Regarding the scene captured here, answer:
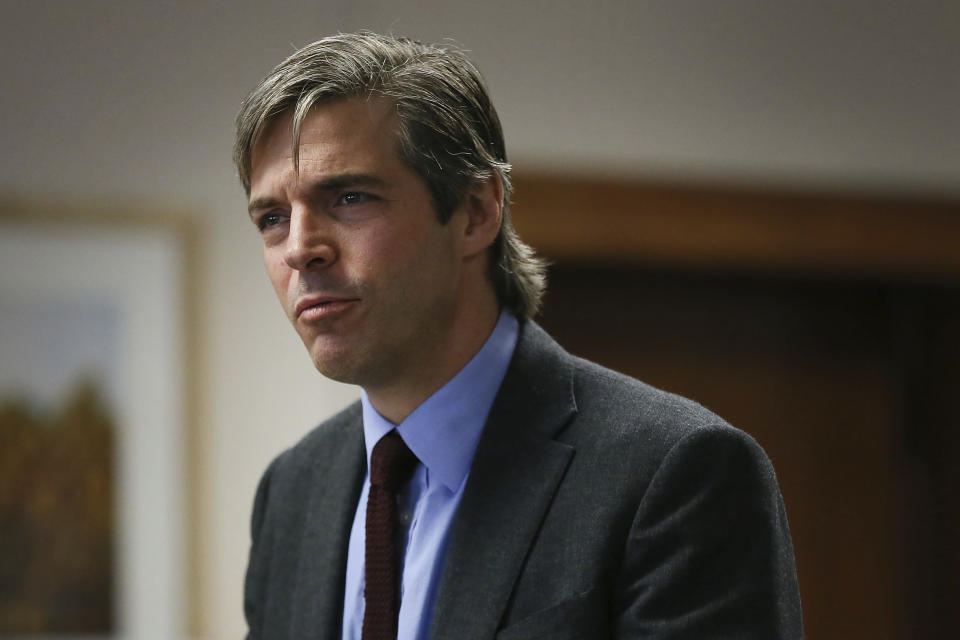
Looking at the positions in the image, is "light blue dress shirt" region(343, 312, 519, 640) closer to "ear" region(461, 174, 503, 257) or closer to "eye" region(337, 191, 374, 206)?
"ear" region(461, 174, 503, 257)

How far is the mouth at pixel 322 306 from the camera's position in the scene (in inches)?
50.7

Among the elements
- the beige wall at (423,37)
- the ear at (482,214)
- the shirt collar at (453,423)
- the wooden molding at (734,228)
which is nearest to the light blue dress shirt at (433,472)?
the shirt collar at (453,423)

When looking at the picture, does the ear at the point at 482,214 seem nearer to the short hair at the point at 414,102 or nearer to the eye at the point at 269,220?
the short hair at the point at 414,102

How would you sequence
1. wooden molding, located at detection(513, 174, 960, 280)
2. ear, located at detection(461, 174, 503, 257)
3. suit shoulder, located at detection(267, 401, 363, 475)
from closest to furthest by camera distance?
ear, located at detection(461, 174, 503, 257) < suit shoulder, located at detection(267, 401, 363, 475) < wooden molding, located at detection(513, 174, 960, 280)

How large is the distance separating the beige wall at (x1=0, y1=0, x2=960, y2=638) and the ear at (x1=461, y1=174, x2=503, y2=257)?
1.17 metres

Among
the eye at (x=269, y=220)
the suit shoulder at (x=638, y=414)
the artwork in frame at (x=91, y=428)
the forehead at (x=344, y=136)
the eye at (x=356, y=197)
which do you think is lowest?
the artwork in frame at (x=91, y=428)

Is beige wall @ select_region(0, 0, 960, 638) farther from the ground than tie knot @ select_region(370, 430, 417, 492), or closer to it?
farther from the ground

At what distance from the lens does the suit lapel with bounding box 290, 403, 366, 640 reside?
1419 mm

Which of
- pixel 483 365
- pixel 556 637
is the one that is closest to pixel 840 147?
pixel 483 365

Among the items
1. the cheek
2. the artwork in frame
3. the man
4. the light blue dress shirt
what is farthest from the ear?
the artwork in frame

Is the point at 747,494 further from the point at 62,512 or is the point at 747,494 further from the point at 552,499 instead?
the point at 62,512

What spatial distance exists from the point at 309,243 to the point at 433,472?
0.29m

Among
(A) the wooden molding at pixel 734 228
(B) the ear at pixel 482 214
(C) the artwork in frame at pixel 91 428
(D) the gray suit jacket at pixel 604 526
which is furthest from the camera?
(A) the wooden molding at pixel 734 228

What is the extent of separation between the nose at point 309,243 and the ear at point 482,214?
18 centimetres
